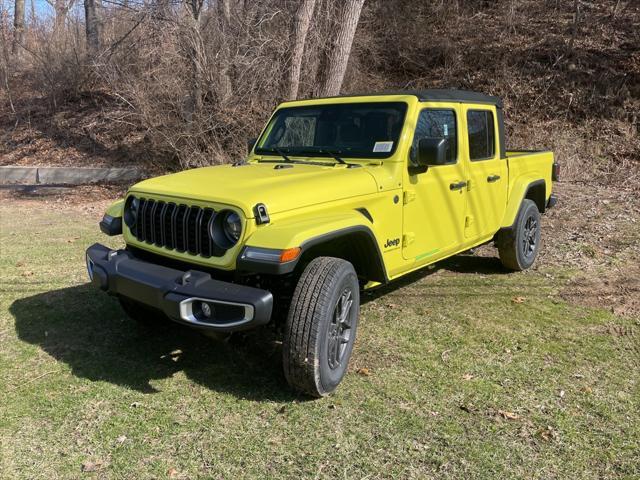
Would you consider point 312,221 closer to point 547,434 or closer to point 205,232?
point 205,232

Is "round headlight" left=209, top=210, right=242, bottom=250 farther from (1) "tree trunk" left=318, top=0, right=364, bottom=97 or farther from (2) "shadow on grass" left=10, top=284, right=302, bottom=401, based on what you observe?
(1) "tree trunk" left=318, top=0, right=364, bottom=97

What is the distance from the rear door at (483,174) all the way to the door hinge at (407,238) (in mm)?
951

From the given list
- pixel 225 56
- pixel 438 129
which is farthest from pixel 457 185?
pixel 225 56

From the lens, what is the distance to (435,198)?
14.9 feet

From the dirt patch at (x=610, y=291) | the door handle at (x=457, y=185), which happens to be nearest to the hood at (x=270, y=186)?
the door handle at (x=457, y=185)

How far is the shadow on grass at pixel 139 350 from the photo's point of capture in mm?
3723

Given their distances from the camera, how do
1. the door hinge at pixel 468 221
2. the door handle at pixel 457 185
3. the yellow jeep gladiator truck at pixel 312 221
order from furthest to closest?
1. the door hinge at pixel 468 221
2. the door handle at pixel 457 185
3. the yellow jeep gladiator truck at pixel 312 221

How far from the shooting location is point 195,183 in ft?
12.4

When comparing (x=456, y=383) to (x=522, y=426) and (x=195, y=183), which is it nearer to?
(x=522, y=426)

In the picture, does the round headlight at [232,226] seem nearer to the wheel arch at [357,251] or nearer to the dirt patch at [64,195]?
the wheel arch at [357,251]

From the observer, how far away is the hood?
3.37m

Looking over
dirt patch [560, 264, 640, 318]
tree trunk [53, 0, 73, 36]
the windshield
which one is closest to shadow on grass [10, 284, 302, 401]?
the windshield

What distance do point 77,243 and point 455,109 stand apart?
513 cm

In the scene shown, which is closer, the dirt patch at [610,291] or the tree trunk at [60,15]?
the dirt patch at [610,291]
